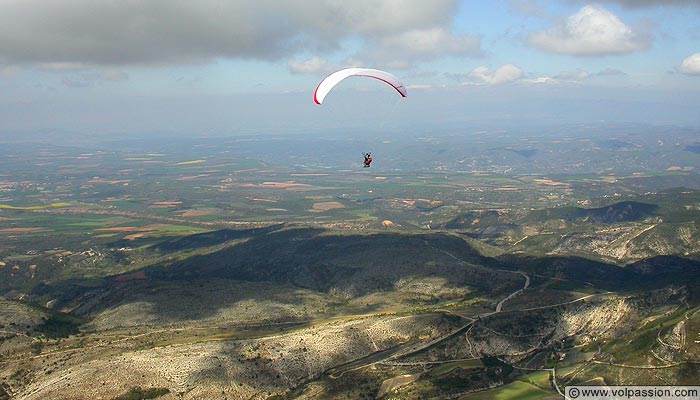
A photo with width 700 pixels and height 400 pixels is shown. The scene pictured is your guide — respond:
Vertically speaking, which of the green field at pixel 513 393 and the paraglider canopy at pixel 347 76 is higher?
the paraglider canopy at pixel 347 76

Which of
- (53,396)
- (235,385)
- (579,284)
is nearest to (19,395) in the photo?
(53,396)

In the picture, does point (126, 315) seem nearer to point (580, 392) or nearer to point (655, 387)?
point (580, 392)

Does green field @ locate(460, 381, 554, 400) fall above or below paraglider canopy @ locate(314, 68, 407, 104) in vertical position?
below

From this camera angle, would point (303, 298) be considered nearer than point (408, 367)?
No

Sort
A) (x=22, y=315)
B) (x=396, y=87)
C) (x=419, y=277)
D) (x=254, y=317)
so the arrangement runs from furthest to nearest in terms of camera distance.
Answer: (x=419, y=277), (x=254, y=317), (x=22, y=315), (x=396, y=87)

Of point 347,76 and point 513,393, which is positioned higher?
point 347,76

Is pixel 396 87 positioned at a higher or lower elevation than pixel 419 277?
higher

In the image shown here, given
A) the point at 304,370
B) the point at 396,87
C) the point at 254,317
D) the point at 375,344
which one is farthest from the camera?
the point at 254,317
